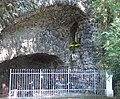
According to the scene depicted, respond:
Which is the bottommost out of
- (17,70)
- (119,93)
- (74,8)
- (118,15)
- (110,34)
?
(119,93)

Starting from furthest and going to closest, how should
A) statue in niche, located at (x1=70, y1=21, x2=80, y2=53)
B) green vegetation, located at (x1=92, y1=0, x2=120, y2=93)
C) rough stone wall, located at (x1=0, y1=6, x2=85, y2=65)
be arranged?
statue in niche, located at (x1=70, y1=21, x2=80, y2=53), rough stone wall, located at (x1=0, y1=6, x2=85, y2=65), green vegetation, located at (x1=92, y1=0, x2=120, y2=93)

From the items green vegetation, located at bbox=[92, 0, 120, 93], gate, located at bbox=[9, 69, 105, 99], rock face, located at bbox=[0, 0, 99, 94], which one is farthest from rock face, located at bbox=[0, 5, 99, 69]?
green vegetation, located at bbox=[92, 0, 120, 93]

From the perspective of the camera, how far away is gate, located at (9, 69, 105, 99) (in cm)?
861

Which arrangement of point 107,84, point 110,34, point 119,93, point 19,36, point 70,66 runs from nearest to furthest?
point 110,34 < point 119,93 < point 107,84 < point 19,36 < point 70,66

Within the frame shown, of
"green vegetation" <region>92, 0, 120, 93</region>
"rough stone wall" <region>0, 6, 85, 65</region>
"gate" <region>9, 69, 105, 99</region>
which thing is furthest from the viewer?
"rough stone wall" <region>0, 6, 85, 65</region>

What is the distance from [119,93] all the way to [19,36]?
12.9 ft

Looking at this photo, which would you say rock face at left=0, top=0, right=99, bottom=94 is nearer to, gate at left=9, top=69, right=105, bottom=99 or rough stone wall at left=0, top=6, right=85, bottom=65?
rough stone wall at left=0, top=6, right=85, bottom=65

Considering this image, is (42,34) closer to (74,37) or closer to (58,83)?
(74,37)

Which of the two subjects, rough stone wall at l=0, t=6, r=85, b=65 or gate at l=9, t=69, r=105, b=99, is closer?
gate at l=9, t=69, r=105, b=99

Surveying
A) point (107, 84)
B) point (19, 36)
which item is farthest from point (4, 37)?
point (107, 84)

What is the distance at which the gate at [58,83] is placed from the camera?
8.61 metres

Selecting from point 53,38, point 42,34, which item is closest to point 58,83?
point 53,38

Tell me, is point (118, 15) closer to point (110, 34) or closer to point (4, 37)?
point (110, 34)

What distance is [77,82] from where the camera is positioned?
9.15 meters
